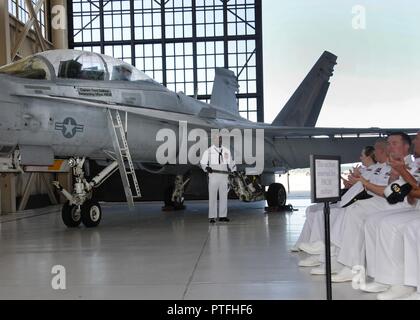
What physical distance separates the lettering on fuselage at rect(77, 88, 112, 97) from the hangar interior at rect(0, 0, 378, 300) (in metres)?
1.96

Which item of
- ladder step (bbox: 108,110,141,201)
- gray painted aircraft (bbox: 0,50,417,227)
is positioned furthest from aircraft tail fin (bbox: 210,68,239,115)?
ladder step (bbox: 108,110,141,201)

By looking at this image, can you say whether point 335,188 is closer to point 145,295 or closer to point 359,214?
point 359,214

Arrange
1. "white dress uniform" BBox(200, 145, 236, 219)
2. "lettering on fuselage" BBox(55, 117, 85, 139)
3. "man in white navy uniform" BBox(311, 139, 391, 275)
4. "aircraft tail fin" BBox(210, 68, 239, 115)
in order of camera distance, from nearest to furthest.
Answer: "man in white navy uniform" BBox(311, 139, 391, 275)
"lettering on fuselage" BBox(55, 117, 85, 139)
"white dress uniform" BBox(200, 145, 236, 219)
"aircraft tail fin" BBox(210, 68, 239, 115)

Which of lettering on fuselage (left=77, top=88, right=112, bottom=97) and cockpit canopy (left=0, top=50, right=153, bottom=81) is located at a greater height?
cockpit canopy (left=0, top=50, right=153, bottom=81)

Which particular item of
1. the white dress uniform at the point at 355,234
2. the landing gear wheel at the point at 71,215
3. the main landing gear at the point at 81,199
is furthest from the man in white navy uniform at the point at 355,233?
the landing gear wheel at the point at 71,215

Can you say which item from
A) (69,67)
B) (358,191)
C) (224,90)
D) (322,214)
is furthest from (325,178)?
(224,90)

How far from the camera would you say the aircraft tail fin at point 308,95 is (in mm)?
15578

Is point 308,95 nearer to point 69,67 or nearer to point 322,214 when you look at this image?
point 69,67

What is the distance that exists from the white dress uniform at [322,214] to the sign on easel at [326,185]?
113 cm

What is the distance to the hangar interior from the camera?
4.77m

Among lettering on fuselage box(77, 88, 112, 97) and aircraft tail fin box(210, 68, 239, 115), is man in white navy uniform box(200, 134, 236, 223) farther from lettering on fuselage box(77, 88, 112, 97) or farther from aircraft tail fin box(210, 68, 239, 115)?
aircraft tail fin box(210, 68, 239, 115)

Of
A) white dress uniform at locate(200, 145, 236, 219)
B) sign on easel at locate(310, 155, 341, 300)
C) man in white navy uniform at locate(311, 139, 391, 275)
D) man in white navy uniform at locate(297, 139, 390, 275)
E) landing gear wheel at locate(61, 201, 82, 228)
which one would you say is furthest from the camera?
white dress uniform at locate(200, 145, 236, 219)

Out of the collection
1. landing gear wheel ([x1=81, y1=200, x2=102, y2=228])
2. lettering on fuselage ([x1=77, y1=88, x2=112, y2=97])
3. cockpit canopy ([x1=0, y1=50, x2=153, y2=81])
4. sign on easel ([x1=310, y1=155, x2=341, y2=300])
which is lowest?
landing gear wheel ([x1=81, y1=200, x2=102, y2=228])

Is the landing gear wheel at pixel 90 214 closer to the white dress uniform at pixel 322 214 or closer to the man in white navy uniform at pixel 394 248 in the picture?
the white dress uniform at pixel 322 214
